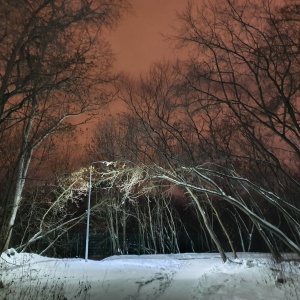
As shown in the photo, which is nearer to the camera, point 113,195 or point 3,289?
point 3,289

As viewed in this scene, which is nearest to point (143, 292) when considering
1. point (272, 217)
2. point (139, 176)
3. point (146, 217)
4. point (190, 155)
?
point (139, 176)

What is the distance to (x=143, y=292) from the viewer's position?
32.2 ft

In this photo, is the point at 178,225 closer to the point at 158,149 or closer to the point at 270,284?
the point at 158,149

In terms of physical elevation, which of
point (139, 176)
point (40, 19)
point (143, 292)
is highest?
point (40, 19)

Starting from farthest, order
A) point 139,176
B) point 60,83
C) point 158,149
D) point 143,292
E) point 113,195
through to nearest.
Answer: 1. point 113,195
2. point 158,149
3. point 139,176
4. point 143,292
5. point 60,83

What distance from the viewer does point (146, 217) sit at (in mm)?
37219

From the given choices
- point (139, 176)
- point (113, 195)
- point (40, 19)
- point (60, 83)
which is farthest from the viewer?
point (113, 195)

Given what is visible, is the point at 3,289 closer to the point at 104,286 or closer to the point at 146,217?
the point at 104,286

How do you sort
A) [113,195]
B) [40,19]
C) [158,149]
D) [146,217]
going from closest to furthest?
[40,19]
[158,149]
[113,195]
[146,217]

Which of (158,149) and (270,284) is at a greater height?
(158,149)

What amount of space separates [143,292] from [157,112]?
8042mm

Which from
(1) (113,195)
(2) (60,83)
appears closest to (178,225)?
(1) (113,195)

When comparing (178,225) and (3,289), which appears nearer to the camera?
(3,289)

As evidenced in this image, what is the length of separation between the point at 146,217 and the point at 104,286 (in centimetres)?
2714
